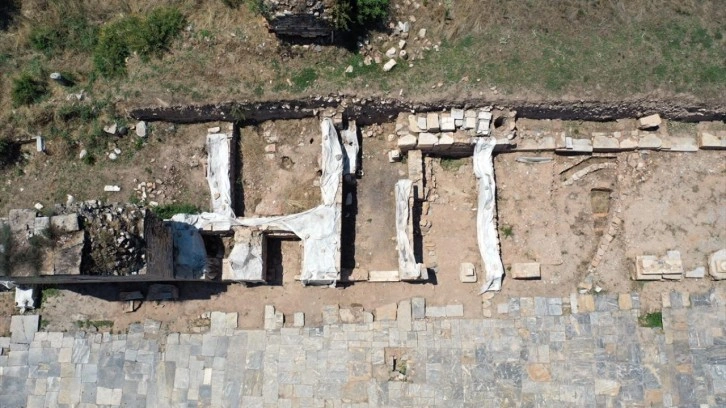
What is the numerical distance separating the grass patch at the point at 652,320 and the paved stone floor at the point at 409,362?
96 mm

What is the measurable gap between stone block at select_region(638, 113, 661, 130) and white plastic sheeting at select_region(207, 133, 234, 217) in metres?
8.80

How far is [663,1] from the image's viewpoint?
12008mm

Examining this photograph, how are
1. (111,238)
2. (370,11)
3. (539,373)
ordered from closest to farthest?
(111,238) → (539,373) → (370,11)

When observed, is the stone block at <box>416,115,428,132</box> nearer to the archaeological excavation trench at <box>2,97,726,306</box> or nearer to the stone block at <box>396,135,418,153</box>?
the archaeological excavation trench at <box>2,97,726,306</box>

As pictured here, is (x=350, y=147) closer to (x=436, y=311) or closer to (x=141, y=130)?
(x=436, y=311)

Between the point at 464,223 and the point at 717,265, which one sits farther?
the point at 464,223

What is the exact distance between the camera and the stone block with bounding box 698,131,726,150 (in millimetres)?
11664

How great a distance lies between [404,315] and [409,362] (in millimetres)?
905

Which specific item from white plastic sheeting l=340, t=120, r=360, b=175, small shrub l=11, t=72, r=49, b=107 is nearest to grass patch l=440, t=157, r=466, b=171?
white plastic sheeting l=340, t=120, r=360, b=175

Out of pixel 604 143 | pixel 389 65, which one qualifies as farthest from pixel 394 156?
pixel 604 143

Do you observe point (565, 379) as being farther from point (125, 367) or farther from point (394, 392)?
point (125, 367)

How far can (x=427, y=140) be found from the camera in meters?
11.6

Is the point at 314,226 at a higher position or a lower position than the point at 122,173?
lower

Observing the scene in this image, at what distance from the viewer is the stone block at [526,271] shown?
36.5 ft
